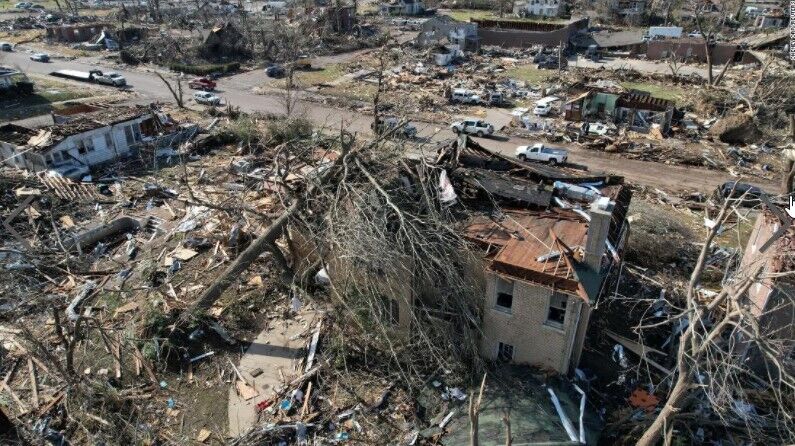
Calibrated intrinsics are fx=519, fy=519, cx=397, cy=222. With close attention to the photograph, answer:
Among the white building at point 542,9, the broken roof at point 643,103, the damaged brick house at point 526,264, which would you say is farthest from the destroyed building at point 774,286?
the white building at point 542,9

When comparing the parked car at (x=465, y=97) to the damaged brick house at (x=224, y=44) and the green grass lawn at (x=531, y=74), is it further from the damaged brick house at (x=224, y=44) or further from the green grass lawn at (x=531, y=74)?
the damaged brick house at (x=224, y=44)

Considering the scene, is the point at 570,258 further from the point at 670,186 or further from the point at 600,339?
the point at 670,186

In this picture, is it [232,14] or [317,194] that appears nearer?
[317,194]

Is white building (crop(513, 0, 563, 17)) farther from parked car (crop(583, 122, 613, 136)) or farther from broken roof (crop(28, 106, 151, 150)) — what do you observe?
broken roof (crop(28, 106, 151, 150))

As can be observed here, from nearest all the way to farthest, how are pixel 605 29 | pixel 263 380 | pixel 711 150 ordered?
pixel 263 380
pixel 711 150
pixel 605 29

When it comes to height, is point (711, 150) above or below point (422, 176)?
below

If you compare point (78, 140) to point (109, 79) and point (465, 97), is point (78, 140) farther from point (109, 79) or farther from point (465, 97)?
point (465, 97)

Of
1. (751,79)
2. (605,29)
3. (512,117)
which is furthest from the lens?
(605,29)

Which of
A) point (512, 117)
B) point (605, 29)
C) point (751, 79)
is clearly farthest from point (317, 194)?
point (605, 29)
